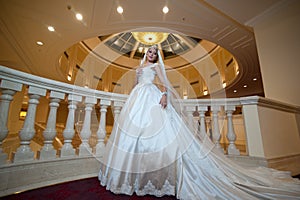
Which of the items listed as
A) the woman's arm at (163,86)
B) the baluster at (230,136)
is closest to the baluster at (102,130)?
the woman's arm at (163,86)

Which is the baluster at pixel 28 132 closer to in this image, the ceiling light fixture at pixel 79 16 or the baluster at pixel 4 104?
the baluster at pixel 4 104

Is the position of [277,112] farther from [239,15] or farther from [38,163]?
[38,163]

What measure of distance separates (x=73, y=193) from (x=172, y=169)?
2.47 feet

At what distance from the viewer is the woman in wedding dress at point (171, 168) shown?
2.89ft

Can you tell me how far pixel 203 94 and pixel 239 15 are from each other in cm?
519

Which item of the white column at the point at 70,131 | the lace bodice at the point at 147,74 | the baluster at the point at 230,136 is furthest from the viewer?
the baluster at the point at 230,136

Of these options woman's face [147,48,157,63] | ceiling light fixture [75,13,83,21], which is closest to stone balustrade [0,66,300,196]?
woman's face [147,48,157,63]

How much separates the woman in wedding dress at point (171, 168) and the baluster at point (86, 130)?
387mm

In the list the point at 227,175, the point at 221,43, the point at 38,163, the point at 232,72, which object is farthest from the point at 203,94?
the point at 38,163

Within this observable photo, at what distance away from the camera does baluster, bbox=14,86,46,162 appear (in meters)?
1.07

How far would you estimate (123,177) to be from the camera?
99 centimetres

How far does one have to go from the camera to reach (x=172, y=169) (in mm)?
962

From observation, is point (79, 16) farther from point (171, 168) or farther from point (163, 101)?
point (171, 168)

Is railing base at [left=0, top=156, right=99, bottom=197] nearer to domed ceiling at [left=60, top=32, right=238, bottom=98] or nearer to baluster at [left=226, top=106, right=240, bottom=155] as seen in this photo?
baluster at [left=226, top=106, right=240, bottom=155]
